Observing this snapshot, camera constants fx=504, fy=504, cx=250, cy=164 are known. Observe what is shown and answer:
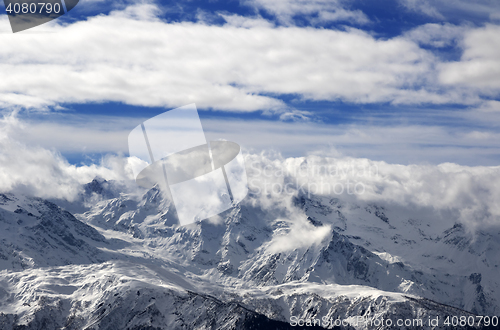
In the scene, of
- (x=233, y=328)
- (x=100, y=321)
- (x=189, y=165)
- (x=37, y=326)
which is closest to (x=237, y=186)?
(x=189, y=165)

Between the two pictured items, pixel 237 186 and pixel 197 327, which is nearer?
pixel 237 186

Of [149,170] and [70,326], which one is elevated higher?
[149,170]

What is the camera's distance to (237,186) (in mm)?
138000

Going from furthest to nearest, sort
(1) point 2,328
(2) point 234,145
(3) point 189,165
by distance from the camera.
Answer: (1) point 2,328 → (3) point 189,165 → (2) point 234,145

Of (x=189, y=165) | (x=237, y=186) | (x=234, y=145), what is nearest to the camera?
(x=234, y=145)

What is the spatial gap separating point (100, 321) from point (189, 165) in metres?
121

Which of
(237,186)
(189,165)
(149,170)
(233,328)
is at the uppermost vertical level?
(149,170)

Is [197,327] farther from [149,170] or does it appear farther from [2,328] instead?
[149,170]

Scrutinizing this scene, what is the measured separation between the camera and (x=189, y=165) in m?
102

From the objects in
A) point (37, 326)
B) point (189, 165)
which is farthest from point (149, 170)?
point (37, 326)

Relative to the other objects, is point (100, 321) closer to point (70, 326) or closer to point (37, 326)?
point (70, 326)

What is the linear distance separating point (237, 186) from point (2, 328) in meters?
120

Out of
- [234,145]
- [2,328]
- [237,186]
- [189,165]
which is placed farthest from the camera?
[2,328]

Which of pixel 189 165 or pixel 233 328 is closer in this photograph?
pixel 189 165
